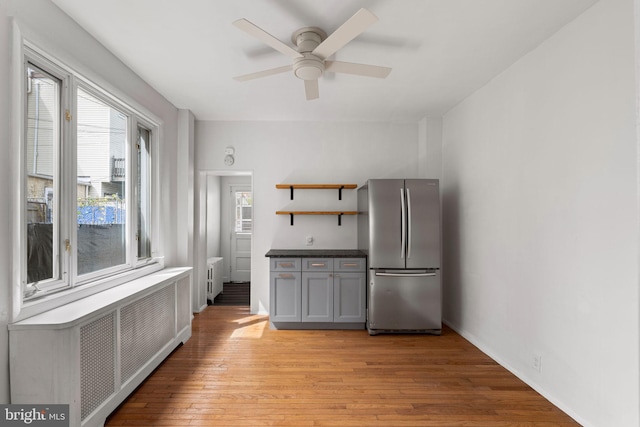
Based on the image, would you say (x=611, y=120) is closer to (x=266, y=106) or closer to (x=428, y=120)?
(x=428, y=120)

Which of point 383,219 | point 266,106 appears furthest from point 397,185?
point 266,106

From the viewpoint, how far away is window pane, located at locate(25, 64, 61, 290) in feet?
5.91

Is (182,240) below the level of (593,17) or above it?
below

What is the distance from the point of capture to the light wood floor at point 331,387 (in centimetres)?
202

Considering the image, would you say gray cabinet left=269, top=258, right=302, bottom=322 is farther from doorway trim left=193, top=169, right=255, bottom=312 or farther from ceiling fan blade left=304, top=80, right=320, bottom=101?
ceiling fan blade left=304, top=80, right=320, bottom=101

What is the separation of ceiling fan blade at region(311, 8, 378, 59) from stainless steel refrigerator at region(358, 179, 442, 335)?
169 cm

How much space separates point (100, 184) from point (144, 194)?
74 cm

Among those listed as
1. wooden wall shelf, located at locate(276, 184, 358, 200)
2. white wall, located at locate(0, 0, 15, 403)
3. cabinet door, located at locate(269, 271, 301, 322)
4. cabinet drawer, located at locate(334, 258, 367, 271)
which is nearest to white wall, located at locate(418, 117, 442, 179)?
wooden wall shelf, located at locate(276, 184, 358, 200)

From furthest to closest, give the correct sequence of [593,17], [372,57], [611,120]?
1. [372,57]
2. [593,17]
3. [611,120]

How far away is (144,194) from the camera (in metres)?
3.19

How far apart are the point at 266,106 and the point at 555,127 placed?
286 cm

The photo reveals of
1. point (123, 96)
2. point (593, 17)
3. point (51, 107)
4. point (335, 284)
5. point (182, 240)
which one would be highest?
point (593, 17)

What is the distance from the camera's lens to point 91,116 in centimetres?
234

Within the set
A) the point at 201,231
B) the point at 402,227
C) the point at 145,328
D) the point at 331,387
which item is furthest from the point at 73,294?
the point at 402,227
